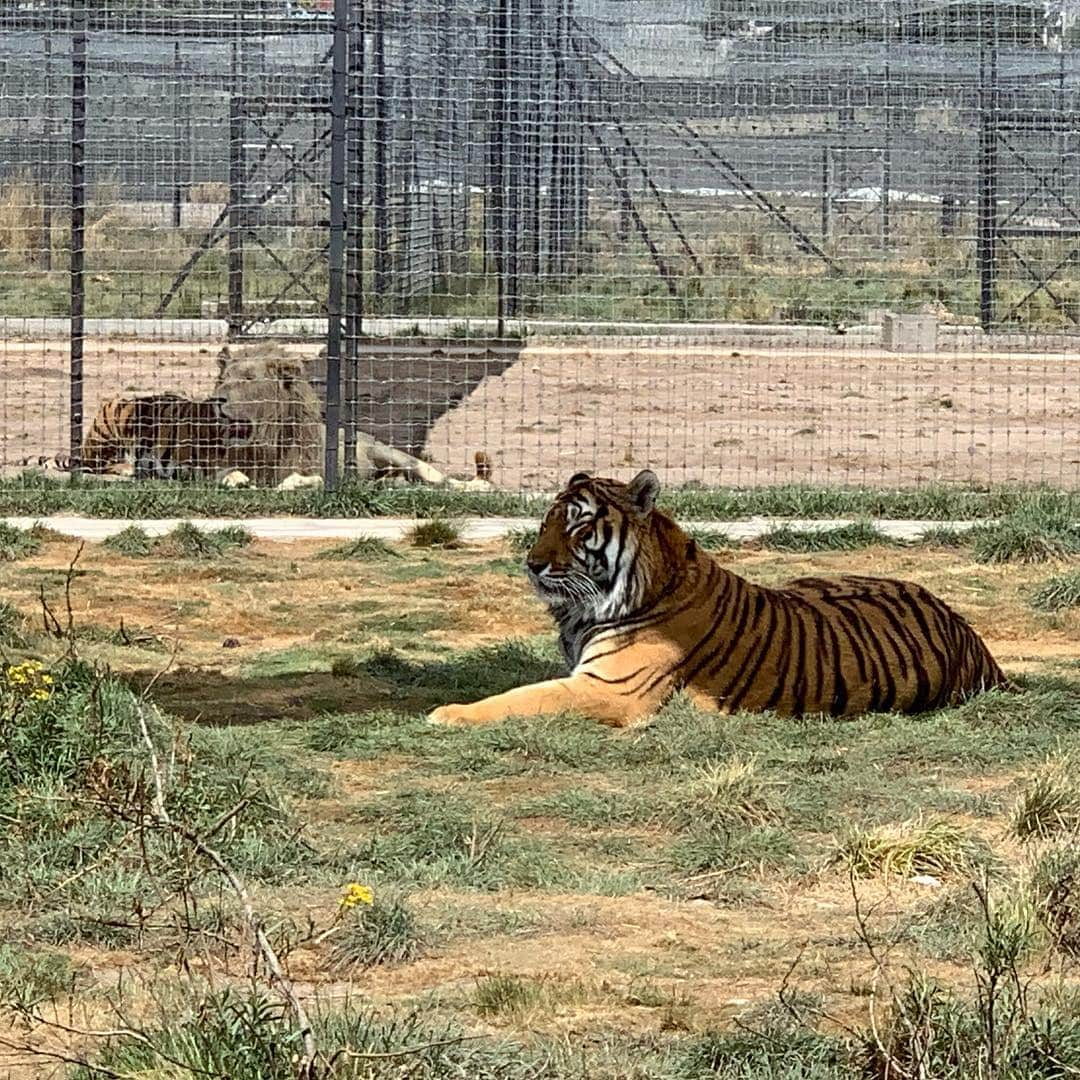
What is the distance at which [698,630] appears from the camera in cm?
699

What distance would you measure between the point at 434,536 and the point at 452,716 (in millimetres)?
3725

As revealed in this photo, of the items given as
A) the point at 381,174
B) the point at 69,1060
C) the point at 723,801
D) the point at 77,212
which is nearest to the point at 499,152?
the point at 381,174

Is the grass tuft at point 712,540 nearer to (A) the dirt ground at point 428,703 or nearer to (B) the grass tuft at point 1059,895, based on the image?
(A) the dirt ground at point 428,703

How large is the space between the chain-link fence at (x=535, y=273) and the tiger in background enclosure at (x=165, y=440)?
0.08ft

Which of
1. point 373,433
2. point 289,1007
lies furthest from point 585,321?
point 289,1007

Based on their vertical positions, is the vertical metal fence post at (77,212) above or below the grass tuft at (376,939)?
above

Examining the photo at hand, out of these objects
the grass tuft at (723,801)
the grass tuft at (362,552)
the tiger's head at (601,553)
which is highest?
the tiger's head at (601,553)

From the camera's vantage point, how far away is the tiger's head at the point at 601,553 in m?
7.05

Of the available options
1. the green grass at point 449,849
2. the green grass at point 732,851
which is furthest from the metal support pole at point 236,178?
the green grass at point 732,851

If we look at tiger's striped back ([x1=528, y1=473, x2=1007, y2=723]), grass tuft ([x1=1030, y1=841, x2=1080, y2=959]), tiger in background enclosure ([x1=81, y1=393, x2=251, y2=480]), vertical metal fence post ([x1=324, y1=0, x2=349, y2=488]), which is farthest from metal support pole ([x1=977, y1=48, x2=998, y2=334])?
grass tuft ([x1=1030, y1=841, x2=1080, y2=959])

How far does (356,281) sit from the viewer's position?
40.1 feet

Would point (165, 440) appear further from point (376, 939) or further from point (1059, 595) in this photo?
point (376, 939)

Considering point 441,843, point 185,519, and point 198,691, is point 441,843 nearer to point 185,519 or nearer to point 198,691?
point 198,691

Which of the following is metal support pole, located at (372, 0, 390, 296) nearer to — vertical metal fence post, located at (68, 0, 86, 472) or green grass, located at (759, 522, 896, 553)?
vertical metal fence post, located at (68, 0, 86, 472)
